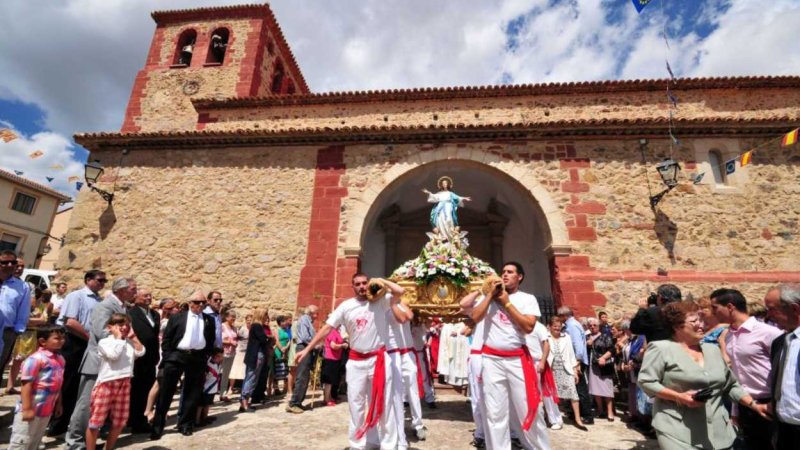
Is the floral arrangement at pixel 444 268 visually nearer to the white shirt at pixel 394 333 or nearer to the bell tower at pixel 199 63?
the white shirt at pixel 394 333

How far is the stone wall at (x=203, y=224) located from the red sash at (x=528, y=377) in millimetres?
6430

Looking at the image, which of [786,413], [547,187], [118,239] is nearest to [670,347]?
[786,413]

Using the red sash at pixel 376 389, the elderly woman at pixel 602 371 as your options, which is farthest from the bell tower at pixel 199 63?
the elderly woman at pixel 602 371

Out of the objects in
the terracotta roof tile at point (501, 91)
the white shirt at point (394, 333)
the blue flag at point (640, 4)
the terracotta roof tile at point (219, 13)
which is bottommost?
the white shirt at point (394, 333)

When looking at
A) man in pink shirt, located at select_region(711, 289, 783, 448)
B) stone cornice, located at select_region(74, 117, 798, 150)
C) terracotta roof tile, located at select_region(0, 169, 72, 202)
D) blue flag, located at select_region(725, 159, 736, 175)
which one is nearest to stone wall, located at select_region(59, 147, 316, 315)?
stone cornice, located at select_region(74, 117, 798, 150)

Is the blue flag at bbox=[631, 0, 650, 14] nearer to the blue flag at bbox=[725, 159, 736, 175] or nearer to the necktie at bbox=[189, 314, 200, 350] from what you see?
the blue flag at bbox=[725, 159, 736, 175]

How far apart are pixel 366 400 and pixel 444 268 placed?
1946 mm

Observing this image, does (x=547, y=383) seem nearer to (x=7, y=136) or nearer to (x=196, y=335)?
(x=196, y=335)

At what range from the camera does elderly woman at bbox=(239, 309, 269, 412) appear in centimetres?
570

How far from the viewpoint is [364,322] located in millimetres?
3678

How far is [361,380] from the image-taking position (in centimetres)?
349

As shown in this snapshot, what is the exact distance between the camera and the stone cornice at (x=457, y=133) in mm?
8719

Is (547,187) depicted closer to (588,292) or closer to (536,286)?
(588,292)

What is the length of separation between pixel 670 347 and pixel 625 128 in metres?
7.99
